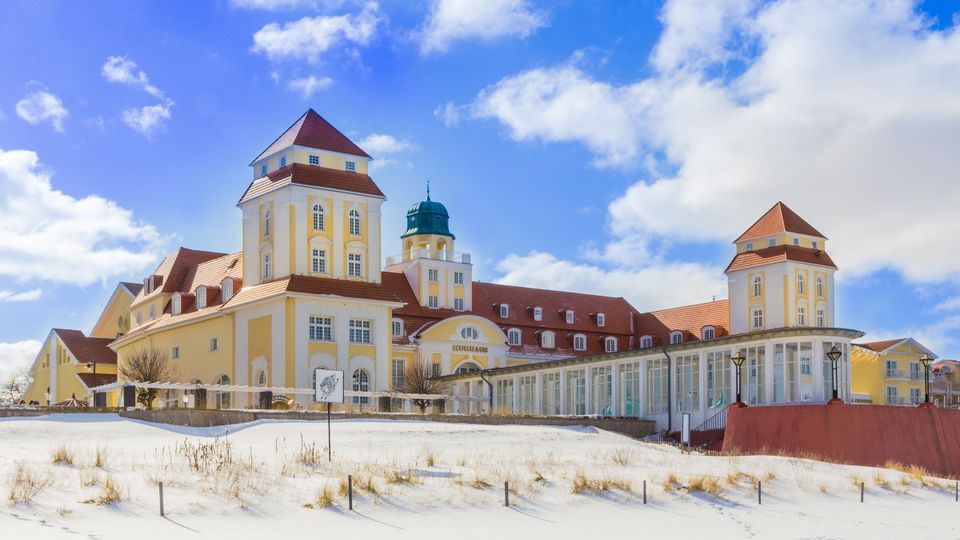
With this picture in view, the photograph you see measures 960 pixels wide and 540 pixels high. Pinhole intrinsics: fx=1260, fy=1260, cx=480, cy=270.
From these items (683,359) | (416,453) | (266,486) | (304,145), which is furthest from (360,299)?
(266,486)

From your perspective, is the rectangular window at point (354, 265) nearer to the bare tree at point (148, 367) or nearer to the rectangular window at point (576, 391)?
the bare tree at point (148, 367)

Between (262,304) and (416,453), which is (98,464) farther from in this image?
(262,304)

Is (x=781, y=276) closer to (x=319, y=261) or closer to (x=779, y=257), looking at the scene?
(x=779, y=257)

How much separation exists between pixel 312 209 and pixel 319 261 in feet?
8.44

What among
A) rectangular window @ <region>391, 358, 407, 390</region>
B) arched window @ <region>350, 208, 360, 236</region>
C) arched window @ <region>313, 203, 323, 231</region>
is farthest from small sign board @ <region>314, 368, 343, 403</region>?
rectangular window @ <region>391, 358, 407, 390</region>

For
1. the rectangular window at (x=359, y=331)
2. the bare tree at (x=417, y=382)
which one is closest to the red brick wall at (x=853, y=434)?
the rectangular window at (x=359, y=331)

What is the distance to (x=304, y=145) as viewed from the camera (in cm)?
6244

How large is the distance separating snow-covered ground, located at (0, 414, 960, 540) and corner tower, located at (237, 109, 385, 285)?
79.3 ft

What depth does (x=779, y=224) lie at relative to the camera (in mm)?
80500

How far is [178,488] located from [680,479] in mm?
11877

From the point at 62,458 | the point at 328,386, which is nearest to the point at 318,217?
the point at 328,386

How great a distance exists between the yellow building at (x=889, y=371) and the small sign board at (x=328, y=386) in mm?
70252

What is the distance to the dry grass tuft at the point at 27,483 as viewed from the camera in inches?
861

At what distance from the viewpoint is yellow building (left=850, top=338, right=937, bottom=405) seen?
311ft
